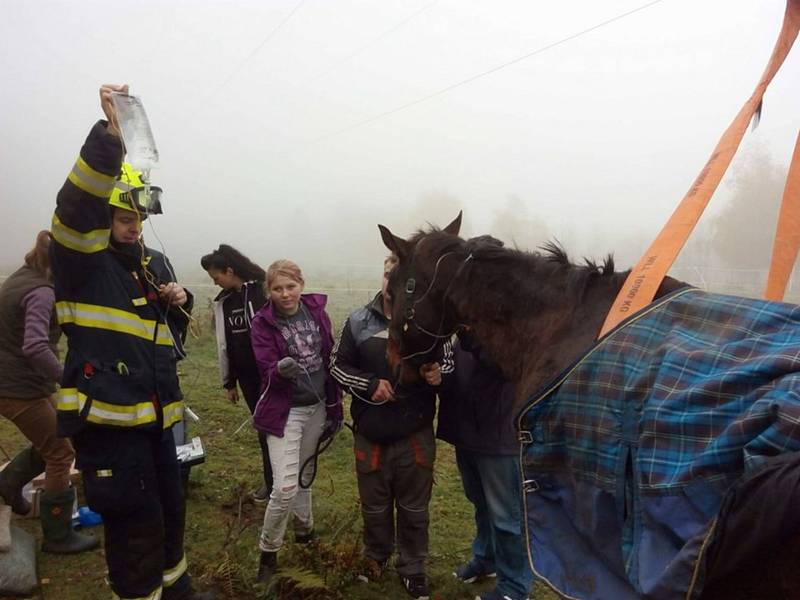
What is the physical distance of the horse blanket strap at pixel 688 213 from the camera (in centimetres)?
200

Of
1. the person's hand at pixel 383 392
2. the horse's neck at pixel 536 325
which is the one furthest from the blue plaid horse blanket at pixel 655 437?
the person's hand at pixel 383 392

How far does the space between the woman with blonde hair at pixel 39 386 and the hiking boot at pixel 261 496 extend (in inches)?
49.6

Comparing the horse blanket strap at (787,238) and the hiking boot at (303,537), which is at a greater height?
the horse blanket strap at (787,238)

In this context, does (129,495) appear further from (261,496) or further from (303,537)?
(261,496)

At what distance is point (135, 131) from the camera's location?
7.57 ft

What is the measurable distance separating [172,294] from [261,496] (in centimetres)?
263

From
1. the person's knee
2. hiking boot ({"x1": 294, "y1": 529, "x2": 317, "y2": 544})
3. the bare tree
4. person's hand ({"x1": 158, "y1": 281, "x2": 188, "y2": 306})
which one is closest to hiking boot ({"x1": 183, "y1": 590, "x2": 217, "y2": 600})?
the person's knee

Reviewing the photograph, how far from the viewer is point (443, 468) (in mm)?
5797

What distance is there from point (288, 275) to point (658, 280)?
2.46 metres

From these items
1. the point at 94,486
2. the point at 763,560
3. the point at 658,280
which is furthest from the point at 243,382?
the point at 763,560

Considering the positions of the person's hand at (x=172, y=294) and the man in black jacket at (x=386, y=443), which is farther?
the man in black jacket at (x=386, y=443)

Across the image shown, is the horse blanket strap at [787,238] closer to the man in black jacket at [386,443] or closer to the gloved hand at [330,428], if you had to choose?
the man in black jacket at [386,443]

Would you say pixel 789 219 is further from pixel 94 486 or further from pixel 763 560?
pixel 94 486

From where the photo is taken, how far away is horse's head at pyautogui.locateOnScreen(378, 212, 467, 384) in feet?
9.55
